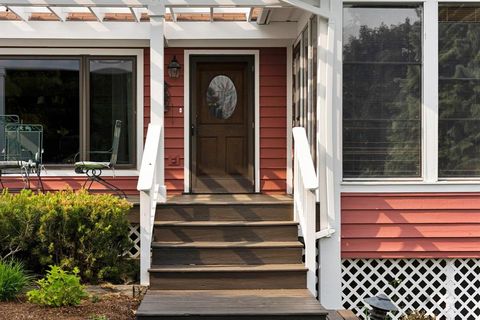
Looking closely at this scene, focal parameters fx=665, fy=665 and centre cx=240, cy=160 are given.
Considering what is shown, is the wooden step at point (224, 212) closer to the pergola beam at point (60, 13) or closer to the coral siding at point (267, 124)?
the coral siding at point (267, 124)

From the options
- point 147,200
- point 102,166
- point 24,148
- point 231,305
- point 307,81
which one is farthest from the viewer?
point 24,148

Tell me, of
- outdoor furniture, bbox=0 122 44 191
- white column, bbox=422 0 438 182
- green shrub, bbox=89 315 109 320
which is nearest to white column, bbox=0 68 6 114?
outdoor furniture, bbox=0 122 44 191

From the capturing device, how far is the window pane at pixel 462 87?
22.8 feet

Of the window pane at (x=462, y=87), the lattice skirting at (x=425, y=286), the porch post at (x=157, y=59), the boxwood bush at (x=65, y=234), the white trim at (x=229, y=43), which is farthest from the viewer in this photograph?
A: the white trim at (x=229, y=43)

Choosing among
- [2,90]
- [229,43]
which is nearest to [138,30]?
[229,43]

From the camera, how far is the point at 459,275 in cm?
718

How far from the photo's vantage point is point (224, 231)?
6.79 metres

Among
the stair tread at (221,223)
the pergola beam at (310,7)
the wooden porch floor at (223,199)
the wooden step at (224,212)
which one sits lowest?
the stair tread at (221,223)

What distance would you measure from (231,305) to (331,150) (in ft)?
6.60

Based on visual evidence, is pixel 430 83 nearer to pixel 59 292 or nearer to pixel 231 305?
pixel 231 305

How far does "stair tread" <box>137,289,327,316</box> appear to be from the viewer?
17.6ft

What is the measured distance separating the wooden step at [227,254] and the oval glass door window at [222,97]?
2871mm

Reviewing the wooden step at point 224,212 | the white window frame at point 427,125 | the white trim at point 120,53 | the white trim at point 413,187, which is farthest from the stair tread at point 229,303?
the white trim at point 120,53

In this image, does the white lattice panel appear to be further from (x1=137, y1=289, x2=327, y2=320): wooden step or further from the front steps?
(x1=137, y1=289, x2=327, y2=320): wooden step
